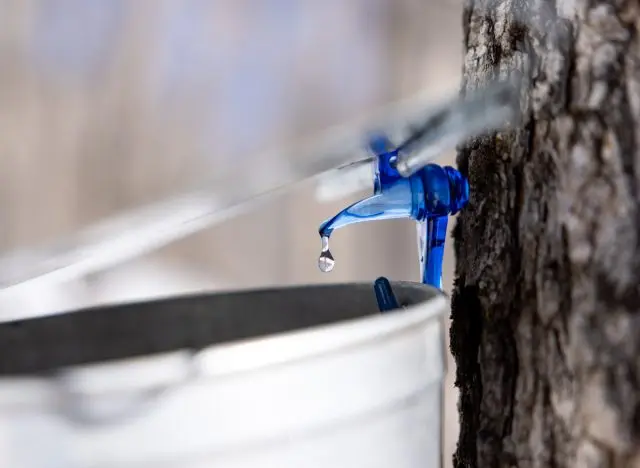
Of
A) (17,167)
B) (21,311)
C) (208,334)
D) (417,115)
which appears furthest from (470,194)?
(17,167)

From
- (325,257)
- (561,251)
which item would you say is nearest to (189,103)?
(325,257)

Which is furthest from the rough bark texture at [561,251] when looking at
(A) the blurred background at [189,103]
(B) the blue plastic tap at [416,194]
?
(A) the blurred background at [189,103]

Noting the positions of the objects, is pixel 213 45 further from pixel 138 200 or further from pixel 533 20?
pixel 533 20

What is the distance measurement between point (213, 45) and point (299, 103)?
0.45 ft

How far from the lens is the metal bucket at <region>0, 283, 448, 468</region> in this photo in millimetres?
282

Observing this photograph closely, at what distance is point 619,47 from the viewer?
35 centimetres

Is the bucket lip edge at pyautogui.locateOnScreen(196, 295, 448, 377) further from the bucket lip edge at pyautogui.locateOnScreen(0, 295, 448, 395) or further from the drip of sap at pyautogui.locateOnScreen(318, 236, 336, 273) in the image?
the drip of sap at pyautogui.locateOnScreen(318, 236, 336, 273)

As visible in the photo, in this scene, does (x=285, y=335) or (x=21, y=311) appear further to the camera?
(x=21, y=311)

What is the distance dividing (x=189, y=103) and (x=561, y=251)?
73 cm

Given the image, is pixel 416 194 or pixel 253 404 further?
pixel 416 194

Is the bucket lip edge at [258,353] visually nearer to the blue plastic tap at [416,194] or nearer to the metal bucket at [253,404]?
the metal bucket at [253,404]

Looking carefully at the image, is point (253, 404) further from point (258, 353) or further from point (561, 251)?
point (561, 251)

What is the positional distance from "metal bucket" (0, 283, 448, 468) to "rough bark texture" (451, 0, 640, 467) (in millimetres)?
52

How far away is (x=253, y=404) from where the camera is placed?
0.98 feet
